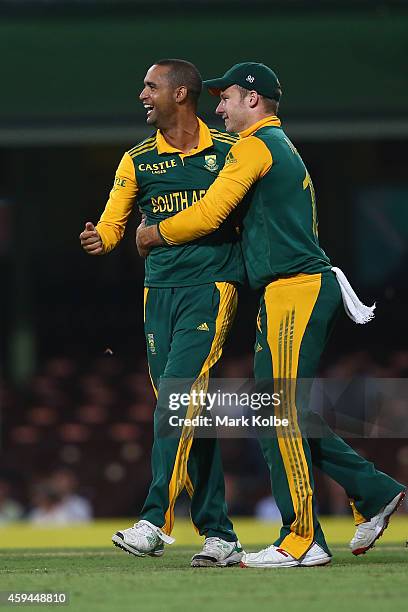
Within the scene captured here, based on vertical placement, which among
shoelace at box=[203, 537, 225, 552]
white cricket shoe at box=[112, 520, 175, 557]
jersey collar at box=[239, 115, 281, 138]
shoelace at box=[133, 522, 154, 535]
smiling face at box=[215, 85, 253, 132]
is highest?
smiling face at box=[215, 85, 253, 132]

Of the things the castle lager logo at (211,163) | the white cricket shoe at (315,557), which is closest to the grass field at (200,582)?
the white cricket shoe at (315,557)

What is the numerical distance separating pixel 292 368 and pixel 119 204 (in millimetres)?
1140

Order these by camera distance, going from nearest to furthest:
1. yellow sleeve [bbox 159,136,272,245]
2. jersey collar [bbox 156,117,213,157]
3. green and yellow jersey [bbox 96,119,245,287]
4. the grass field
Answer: the grass field < yellow sleeve [bbox 159,136,272,245] < green and yellow jersey [bbox 96,119,245,287] < jersey collar [bbox 156,117,213,157]

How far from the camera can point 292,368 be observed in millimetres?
5449

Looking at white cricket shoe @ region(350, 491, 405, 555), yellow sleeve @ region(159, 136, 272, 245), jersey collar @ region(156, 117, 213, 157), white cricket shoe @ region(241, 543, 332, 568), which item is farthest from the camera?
jersey collar @ region(156, 117, 213, 157)

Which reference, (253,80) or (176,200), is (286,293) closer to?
(176,200)

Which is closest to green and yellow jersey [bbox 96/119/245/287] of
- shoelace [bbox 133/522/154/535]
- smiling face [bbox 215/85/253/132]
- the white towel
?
smiling face [bbox 215/85/253/132]

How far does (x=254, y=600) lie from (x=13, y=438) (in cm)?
1274

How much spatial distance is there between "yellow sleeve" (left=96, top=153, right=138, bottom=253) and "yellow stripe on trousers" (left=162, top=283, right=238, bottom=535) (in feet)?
1.73

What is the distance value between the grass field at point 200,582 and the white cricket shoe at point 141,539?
7 centimetres

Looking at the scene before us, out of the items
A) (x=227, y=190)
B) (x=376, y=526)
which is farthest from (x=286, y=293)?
(x=376, y=526)

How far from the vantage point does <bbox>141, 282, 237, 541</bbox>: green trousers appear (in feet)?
18.6

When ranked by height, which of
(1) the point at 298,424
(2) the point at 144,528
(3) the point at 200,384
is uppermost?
(3) the point at 200,384

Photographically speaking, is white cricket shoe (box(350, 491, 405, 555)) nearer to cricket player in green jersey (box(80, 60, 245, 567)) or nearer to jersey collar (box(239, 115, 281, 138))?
cricket player in green jersey (box(80, 60, 245, 567))
